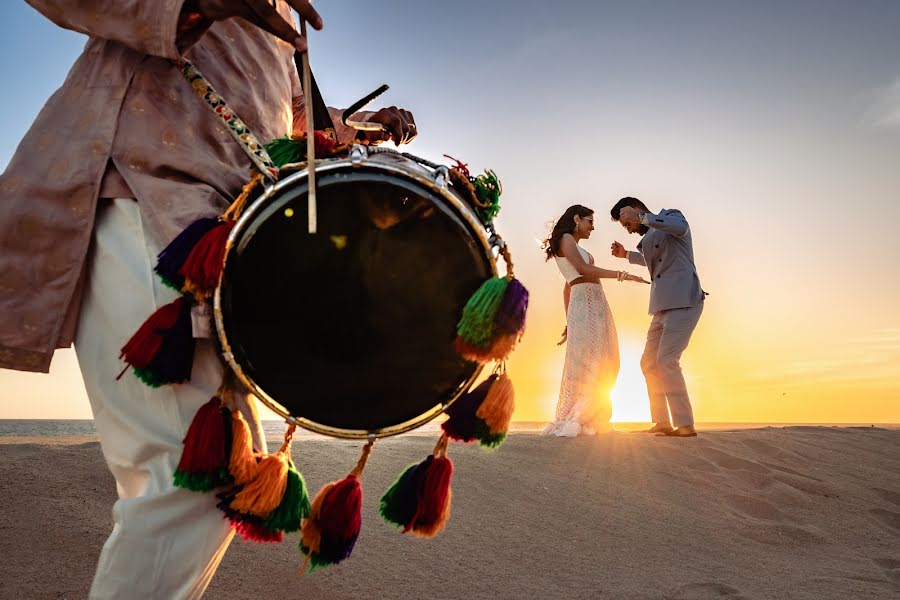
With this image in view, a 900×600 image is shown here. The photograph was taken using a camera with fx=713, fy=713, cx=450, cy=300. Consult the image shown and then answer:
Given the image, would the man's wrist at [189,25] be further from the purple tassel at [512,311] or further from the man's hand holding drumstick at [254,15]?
the purple tassel at [512,311]

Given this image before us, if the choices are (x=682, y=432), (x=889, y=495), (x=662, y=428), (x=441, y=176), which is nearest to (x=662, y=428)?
(x=662, y=428)

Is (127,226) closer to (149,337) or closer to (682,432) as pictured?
(149,337)

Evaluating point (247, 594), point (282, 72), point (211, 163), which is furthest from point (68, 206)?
point (247, 594)

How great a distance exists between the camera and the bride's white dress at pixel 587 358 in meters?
6.70

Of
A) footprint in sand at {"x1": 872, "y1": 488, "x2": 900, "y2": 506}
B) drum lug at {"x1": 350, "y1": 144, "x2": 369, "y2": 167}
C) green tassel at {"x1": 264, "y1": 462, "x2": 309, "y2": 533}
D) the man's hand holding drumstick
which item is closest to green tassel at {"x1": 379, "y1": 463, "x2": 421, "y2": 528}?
green tassel at {"x1": 264, "y1": 462, "x2": 309, "y2": 533}

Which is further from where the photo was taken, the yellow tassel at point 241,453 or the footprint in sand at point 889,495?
the footprint in sand at point 889,495

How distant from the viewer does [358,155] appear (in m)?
1.38

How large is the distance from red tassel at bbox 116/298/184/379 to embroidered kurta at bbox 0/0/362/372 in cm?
17

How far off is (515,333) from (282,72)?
1020 millimetres

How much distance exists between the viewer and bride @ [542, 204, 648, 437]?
22.0 feet

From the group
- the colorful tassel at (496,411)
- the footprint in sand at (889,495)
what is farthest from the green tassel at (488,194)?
the footprint in sand at (889,495)

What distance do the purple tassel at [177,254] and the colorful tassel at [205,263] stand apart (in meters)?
0.02

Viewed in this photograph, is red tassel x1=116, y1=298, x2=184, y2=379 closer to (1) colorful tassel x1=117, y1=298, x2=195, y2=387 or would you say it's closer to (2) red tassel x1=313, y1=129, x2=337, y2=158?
(1) colorful tassel x1=117, y1=298, x2=195, y2=387

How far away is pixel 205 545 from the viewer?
143 centimetres
